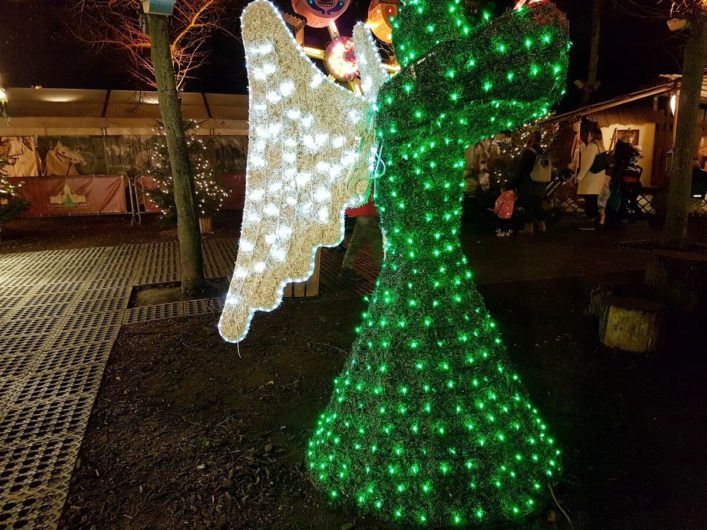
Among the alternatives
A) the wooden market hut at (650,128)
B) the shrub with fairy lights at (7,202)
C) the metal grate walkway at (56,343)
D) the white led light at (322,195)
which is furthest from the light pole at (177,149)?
the wooden market hut at (650,128)

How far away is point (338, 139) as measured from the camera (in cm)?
231

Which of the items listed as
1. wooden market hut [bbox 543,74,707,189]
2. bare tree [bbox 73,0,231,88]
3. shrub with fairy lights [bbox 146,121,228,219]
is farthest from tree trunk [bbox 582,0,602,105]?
shrub with fairy lights [bbox 146,121,228,219]

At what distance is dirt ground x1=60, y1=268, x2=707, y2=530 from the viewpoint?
2.67 metres

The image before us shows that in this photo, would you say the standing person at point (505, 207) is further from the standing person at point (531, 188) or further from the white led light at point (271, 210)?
the white led light at point (271, 210)

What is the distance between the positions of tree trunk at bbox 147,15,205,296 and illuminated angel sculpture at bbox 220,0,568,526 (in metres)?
3.96

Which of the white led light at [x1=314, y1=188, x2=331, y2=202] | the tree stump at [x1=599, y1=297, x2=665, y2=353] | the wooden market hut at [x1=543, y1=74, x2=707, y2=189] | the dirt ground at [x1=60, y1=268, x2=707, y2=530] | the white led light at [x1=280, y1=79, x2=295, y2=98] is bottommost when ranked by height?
the dirt ground at [x1=60, y1=268, x2=707, y2=530]

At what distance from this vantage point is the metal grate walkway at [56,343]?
299cm

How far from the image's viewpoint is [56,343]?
503 centimetres

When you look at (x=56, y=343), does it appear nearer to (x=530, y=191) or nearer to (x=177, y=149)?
(x=177, y=149)

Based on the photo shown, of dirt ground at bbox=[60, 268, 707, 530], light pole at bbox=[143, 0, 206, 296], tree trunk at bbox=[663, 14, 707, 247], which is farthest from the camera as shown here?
tree trunk at bbox=[663, 14, 707, 247]

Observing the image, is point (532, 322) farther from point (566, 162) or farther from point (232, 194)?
point (232, 194)

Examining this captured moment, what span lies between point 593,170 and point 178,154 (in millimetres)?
8347

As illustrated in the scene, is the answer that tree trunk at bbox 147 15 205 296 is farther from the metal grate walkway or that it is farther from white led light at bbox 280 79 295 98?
white led light at bbox 280 79 295 98

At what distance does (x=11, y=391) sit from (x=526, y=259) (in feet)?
23.0
